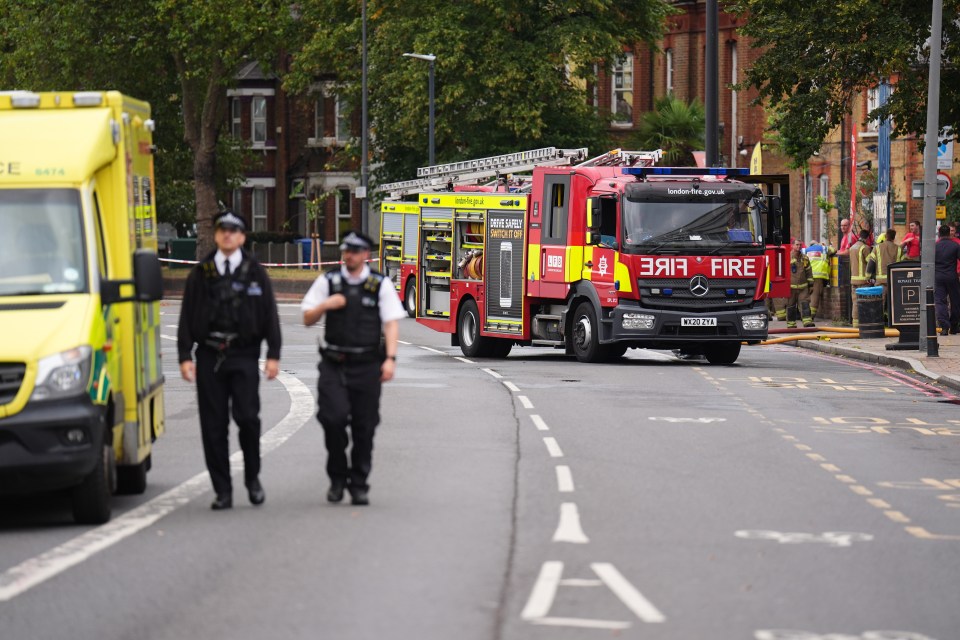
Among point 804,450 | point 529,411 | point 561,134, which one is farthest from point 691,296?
point 561,134

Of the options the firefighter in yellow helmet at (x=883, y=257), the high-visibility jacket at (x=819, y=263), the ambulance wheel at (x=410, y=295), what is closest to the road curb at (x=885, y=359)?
the firefighter in yellow helmet at (x=883, y=257)

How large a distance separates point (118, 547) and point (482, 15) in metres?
46.1

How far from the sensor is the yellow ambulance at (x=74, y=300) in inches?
412

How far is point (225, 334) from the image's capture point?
1143 centimetres

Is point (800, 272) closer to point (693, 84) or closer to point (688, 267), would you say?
point (688, 267)

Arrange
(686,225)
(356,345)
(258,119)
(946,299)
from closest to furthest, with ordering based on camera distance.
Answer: (356,345)
(686,225)
(946,299)
(258,119)

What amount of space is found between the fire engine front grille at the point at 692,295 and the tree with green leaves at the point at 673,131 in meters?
28.6

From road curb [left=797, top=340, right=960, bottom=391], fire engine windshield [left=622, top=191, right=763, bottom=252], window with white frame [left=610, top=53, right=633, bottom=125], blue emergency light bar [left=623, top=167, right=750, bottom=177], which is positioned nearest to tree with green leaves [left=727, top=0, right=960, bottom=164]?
road curb [left=797, top=340, right=960, bottom=391]

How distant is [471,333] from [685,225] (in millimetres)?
4312

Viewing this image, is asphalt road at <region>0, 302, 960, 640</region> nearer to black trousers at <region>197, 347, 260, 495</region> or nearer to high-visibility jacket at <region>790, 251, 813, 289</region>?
black trousers at <region>197, 347, 260, 495</region>

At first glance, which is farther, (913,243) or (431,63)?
(431,63)

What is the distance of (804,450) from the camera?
15.4 meters

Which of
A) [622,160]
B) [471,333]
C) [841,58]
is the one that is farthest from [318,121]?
[471,333]

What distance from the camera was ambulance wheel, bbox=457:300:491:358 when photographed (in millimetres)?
28750
